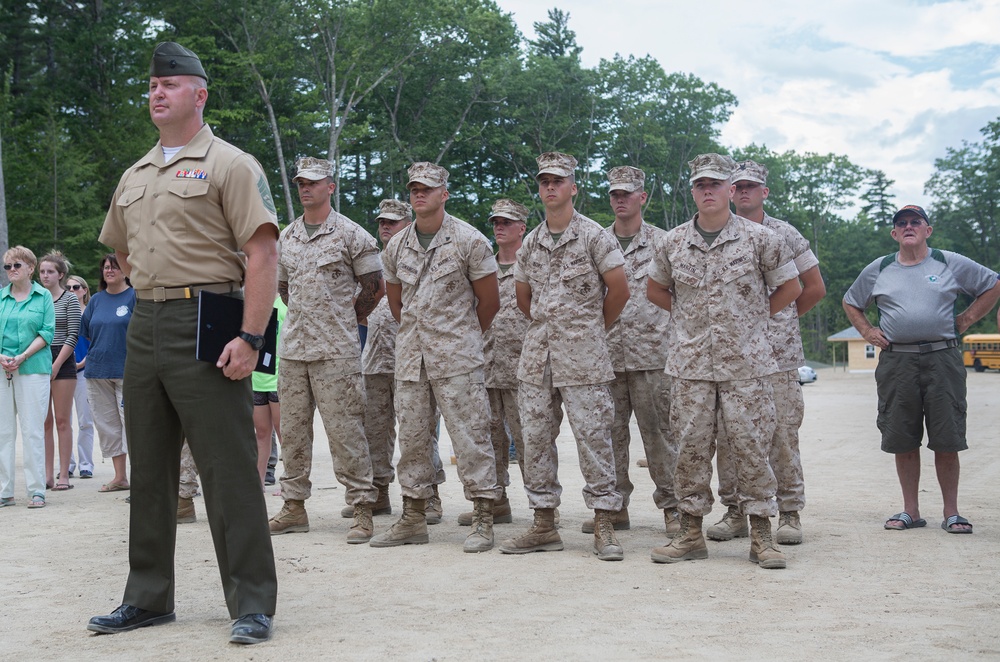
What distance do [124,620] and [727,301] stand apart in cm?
374

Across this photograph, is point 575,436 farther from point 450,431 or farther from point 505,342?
point 505,342

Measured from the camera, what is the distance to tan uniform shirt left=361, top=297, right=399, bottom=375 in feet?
26.3

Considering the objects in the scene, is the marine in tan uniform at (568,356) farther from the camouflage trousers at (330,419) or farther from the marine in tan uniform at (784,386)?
the camouflage trousers at (330,419)

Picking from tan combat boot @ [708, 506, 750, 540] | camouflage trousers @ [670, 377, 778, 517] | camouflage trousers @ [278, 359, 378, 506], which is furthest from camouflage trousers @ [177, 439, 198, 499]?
tan combat boot @ [708, 506, 750, 540]

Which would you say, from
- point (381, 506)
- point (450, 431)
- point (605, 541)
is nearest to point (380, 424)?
point (381, 506)

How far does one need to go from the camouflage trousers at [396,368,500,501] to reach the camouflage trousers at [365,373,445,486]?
37.0 inches

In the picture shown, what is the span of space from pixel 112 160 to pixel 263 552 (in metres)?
32.9

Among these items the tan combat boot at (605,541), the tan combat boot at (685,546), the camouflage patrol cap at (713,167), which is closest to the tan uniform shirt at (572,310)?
the camouflage patrol cap at (713,167)

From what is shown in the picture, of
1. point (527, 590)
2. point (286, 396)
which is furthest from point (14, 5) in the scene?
point (527, 590)

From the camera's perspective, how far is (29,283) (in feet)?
29.3

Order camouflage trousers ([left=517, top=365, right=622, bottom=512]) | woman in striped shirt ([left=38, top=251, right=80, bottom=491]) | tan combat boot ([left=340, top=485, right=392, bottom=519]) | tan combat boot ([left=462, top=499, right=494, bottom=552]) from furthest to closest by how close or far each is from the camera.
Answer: woman in striped shirt ([left=38, top=251, right=80, bottom=491]) → tan combat boot ([left=340, top=485, right=392, bottom=519]) → tan combat boot ([left=462, top=499, right=494, bottom=552]) → camouflage trousers ([left=517, top=365, right=622, bottom=512])

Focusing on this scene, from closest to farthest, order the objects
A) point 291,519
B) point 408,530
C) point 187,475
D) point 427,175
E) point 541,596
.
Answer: point 541,596
point 408,530
point 427,175
point 291,519
point 187,475

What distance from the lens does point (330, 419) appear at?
282 inches

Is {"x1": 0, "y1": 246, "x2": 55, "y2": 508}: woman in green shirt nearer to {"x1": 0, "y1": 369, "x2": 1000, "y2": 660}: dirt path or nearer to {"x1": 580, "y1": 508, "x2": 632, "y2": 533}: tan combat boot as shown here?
{"x1": 0, "y1": 369, "x2": 1000, "y2": 660}: dirt path
